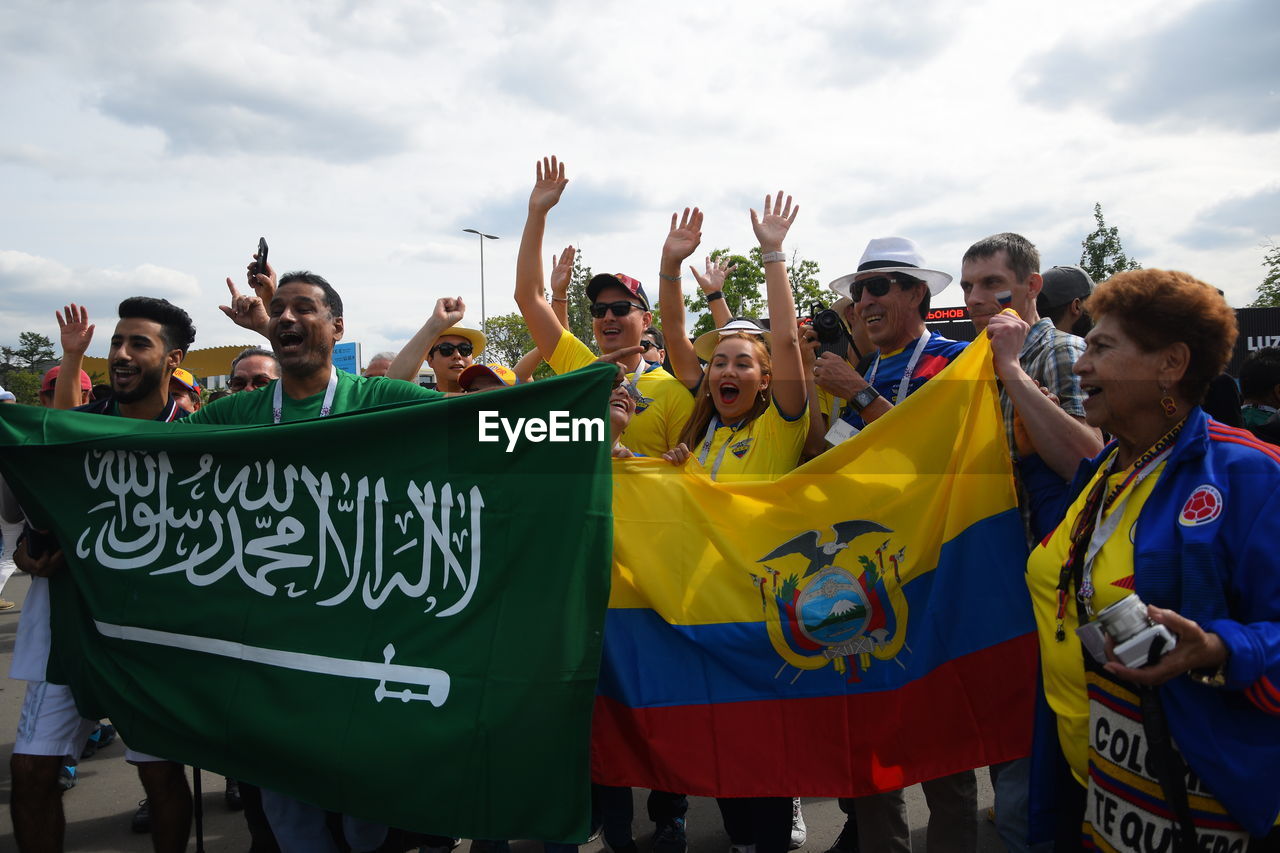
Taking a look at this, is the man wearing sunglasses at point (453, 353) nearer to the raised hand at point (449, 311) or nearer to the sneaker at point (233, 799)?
the raised hand at point (449, 311)

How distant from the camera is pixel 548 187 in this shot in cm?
415

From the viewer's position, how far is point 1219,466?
1.90m

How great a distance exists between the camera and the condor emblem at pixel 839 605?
2736 millimetres

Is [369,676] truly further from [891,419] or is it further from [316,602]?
[891,419]

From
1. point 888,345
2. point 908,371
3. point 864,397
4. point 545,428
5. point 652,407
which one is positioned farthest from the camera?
point 652,407

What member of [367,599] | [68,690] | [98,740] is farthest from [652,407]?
[98,740]

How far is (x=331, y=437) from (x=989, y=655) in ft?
7.55

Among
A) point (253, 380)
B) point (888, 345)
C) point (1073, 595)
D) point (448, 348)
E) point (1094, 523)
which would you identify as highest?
point (448, 348)

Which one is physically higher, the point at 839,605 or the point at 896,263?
the point at 896,263

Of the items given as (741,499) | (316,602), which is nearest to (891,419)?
(741,499)

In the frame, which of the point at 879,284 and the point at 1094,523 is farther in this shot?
the point at 879,284

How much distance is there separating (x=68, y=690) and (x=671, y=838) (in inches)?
101

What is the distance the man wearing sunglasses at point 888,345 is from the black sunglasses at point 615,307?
4.27ft

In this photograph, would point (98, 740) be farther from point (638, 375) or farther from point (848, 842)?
point (848, 842)
